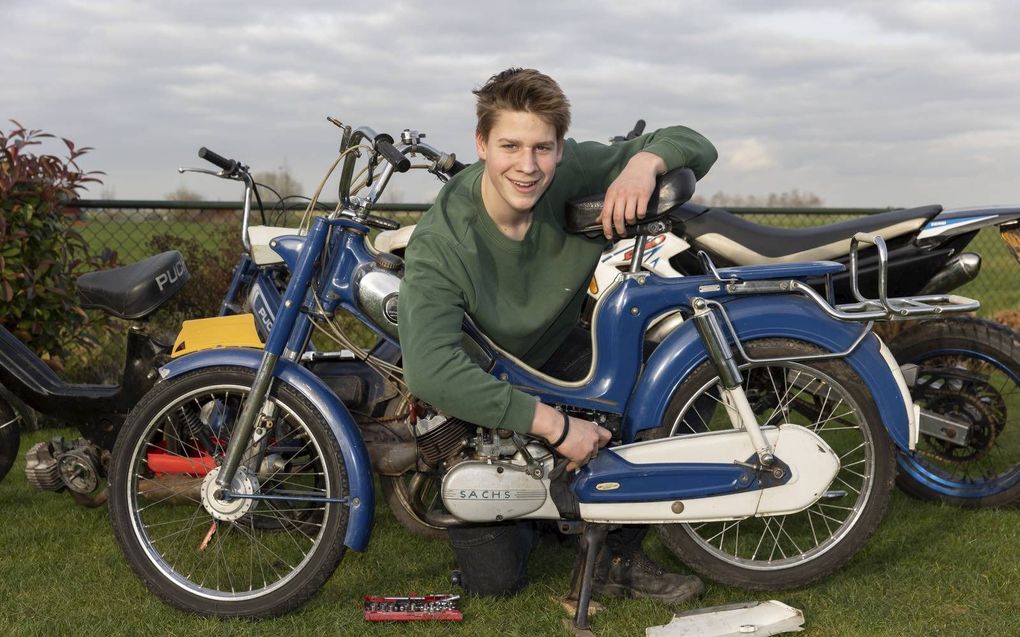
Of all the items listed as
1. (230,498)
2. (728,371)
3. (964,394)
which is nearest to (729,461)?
(728,371)

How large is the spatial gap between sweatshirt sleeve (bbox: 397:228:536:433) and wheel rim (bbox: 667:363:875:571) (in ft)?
2.02

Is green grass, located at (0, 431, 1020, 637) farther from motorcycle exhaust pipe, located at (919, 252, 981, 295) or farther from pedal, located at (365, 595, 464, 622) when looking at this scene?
motorcycle exhaust pipe, located at (919, 252, 981, 295)

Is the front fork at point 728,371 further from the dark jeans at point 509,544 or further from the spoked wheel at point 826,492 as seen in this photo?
the dark jeans at point 509,544

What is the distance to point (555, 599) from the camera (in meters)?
3.18

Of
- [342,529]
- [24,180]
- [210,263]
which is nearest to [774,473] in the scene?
[342,529]

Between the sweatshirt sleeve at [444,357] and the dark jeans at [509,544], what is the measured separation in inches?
20.2

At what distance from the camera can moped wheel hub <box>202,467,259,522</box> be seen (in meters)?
3.06

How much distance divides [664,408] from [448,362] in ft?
2.38

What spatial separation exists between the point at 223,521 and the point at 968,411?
280 centimetres

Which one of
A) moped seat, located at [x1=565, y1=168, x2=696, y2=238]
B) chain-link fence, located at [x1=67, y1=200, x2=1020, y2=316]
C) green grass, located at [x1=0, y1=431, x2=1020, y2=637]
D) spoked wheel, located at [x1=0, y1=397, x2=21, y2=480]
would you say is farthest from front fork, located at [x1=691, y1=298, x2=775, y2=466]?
chain-link fence, located at [x1=67, y1=200, x2=1020, y2=316]

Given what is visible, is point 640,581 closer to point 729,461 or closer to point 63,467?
point 729,461

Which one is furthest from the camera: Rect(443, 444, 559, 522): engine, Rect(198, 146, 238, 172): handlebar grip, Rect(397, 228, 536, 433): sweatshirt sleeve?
Rect(198, 146, 238, 172): handlebar grip

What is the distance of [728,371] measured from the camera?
9.59 ft

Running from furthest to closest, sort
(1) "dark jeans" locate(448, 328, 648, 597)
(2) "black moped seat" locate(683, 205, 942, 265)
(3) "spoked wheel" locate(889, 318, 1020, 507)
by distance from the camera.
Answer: (3) "spoked wheel" locate(889, 318, 1020, 507) → (2) "black moped seat" locate(683, 205, 942, 265) → (1) "dark jeans" locate(448, 328, 648, 597)
